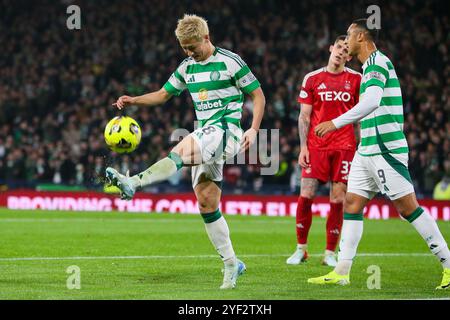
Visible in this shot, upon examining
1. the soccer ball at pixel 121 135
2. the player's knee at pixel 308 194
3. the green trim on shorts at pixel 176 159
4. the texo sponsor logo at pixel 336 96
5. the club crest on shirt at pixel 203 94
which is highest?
the texo sponsor logo at pixel 336 96

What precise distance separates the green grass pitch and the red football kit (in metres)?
1.22

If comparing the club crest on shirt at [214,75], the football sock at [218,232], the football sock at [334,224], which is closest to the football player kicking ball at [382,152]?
the football sock at [218,232]

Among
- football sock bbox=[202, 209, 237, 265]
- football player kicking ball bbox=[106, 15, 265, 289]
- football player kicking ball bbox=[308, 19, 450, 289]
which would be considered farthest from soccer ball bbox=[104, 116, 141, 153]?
football player kicking ball bbox=[308, 19, 450, 289]

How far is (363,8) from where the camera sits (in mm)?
29203

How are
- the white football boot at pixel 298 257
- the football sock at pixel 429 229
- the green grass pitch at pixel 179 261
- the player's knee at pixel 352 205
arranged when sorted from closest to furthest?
the green grass pitch at pixel 179 261, the football sock at pixel 429 229, the player's knee at pixel 352 205, the white football boot at pixel 298 257

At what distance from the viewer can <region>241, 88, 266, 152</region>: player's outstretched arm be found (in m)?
8.47

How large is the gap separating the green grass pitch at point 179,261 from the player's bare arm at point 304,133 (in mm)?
1324

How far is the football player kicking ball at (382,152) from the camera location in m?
8.73

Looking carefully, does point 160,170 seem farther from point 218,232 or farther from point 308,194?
point 308,194

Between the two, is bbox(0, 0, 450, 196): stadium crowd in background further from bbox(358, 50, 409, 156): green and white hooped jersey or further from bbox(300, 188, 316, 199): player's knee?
bbox(358, 50, 409, 156): green and white hooped jersey

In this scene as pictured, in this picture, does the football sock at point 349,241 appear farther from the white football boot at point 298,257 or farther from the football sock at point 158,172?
the white football boot at point 298,257

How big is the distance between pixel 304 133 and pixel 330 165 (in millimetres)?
542

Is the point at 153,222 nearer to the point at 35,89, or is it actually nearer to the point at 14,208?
the point at 14,208

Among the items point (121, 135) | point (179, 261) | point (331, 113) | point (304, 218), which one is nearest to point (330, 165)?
Answer: point (331, 113)
